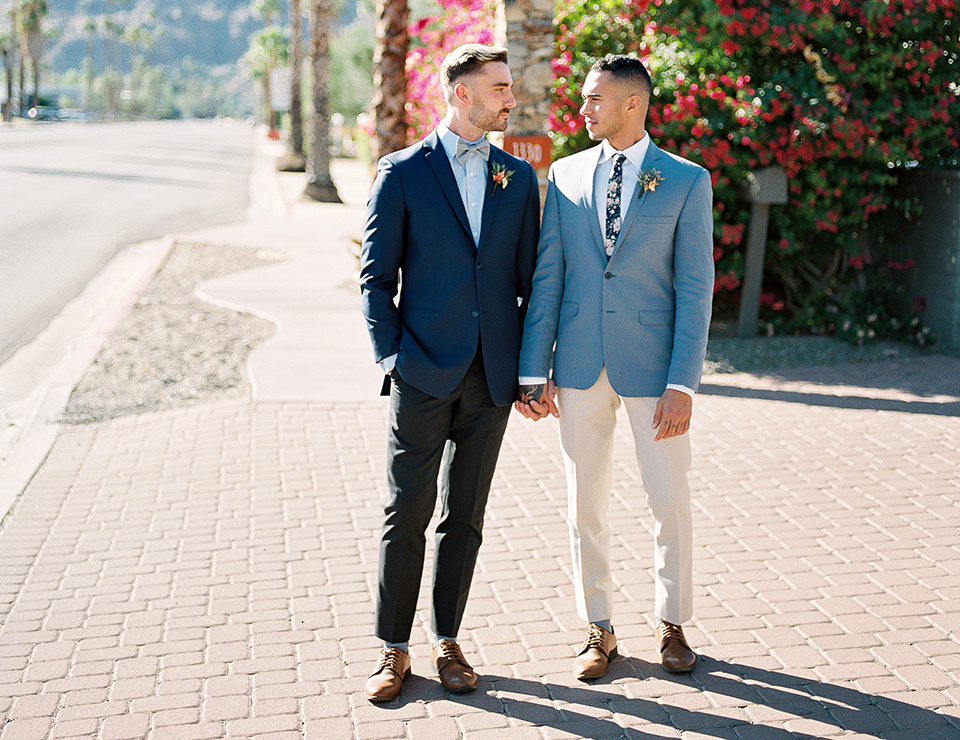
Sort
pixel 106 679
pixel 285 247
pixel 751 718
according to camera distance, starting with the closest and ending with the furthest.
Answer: pixel 751 718 → pixel 106 679 → pixel 285 247

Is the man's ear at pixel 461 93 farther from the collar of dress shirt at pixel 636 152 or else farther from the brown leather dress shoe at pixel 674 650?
the brown leather dress shoe at pixel 674 650

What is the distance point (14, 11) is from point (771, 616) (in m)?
98.2

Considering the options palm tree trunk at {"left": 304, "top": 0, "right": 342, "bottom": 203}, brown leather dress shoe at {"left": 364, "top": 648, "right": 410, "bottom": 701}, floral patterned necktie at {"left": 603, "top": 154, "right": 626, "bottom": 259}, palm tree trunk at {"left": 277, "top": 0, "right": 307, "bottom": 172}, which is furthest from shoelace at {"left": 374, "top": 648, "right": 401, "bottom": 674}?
palm tree trunk at {"left": 277, "top": 0, "right": 307, "bottom": 172}

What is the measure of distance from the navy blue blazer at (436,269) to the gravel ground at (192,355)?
413cm

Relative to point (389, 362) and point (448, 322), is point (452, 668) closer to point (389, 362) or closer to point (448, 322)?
point (389, 362)

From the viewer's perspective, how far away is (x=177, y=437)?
255 inches

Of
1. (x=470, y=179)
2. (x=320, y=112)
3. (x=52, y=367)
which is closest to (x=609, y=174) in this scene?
(x=470, y=179)

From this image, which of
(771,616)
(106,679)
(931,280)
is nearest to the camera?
(106,679)

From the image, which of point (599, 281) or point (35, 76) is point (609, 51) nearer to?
point (599, 281)

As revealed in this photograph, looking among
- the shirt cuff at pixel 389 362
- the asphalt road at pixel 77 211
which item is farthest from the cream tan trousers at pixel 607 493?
the asphalt road at pixel 77 211

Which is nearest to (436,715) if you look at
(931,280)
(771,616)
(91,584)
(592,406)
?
(592,406)

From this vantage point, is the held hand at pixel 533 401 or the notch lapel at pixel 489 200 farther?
the held hand at pixel 533 401

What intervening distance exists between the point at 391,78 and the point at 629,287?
1031 cm

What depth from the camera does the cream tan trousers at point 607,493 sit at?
3654 mm
